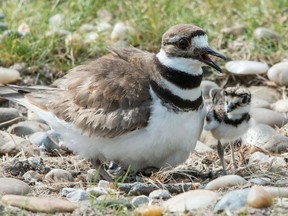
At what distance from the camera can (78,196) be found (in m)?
4.81

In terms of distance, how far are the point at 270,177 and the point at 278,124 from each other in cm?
131

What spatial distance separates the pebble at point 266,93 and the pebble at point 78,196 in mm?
2648

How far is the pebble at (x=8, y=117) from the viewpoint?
21.3 feet

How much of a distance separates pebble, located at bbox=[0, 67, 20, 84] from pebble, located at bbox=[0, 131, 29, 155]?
37.5 inches

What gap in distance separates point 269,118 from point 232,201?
84.4 inches

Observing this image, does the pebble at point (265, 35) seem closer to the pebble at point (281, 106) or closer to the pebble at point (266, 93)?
the pebble at point (266, 93)

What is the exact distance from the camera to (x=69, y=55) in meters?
7.33

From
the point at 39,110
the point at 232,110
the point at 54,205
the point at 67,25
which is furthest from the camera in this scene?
the point at 67,25

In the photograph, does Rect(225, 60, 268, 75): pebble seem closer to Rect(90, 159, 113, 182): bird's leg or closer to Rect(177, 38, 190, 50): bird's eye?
Rect(177, 38, 190, 50): bird's eye

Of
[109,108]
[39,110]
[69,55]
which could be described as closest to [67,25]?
[69,55]

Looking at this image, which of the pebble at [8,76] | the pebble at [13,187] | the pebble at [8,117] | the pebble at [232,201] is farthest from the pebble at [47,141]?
the pebble at [232,201]

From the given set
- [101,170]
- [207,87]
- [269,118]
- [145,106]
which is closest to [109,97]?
[145,106]

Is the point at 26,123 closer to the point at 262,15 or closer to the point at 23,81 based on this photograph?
the point at 23,81

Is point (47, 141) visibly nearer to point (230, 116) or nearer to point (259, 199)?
point (230, 116)
